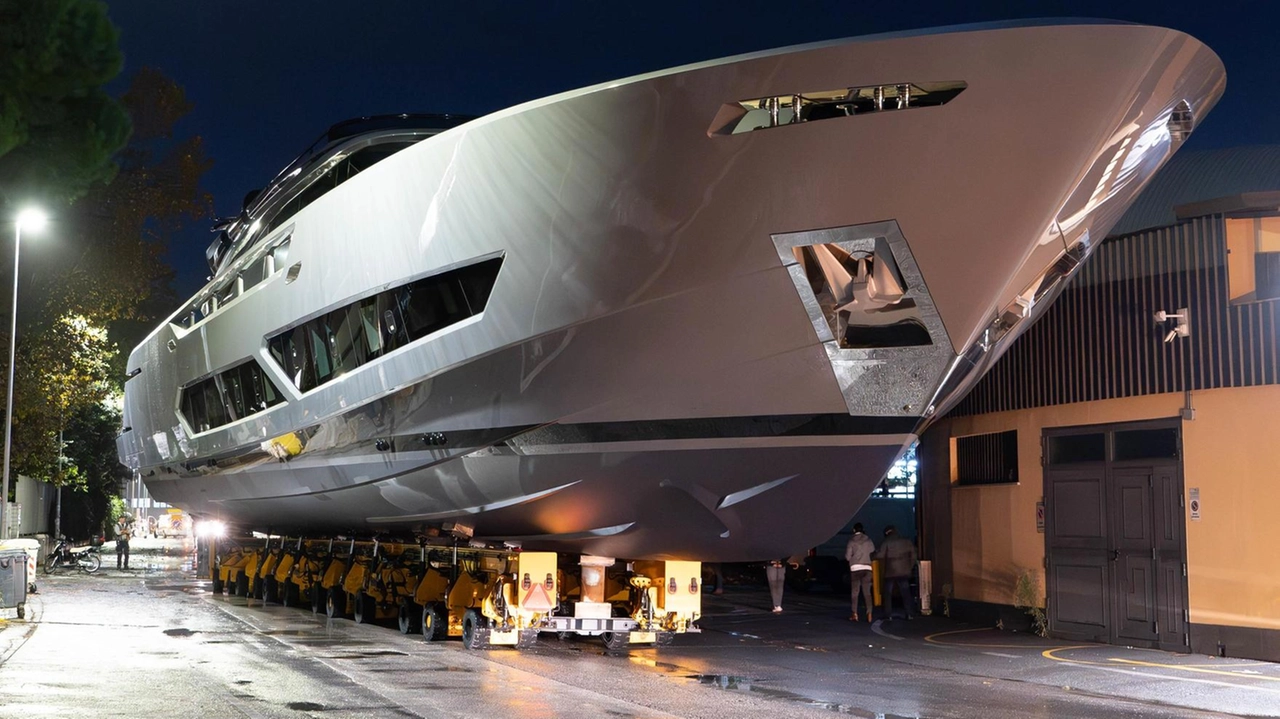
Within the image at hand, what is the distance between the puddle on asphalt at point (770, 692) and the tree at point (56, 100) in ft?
23.8

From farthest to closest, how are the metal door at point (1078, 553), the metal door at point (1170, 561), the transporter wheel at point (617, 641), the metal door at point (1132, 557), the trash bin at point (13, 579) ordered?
1. the trash bin at point (13, 579)
2. the metal door at point (1078, 553)
3. the metal door at point (1132, 557)
4. the transporter wheel at point (617, 641)
5. the metal door at point (1170, 561)

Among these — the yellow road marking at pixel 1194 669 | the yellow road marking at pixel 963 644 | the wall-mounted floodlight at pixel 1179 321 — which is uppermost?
the wall-mounted floodlight at pixel 1179 321

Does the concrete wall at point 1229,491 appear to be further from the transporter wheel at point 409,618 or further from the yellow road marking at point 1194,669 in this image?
the transporter wheel at point 409,618

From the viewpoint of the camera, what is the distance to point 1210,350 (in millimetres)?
12523

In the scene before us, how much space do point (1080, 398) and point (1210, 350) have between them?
177 cm

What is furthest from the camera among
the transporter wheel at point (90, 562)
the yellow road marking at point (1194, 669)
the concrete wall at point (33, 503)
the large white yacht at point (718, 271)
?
the concrete wall at point (33, 503)

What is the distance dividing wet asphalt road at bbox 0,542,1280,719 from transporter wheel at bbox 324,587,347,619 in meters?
0.66

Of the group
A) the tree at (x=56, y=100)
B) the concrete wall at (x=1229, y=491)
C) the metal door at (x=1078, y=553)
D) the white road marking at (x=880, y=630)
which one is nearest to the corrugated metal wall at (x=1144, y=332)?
the concrete wall at (x=1229, y=491)

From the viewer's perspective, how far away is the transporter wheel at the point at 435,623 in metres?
13.1

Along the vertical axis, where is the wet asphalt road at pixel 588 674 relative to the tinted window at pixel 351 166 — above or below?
below

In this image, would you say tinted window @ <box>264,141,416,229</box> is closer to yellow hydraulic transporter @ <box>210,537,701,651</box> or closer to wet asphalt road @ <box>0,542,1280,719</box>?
yellow hydraulic transporter @ <box>210,537,701,651</box>

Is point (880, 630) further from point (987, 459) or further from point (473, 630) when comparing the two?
point (473, 630)

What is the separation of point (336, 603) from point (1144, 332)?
10531 millimetres

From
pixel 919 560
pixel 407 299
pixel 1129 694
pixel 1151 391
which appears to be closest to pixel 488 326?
pixel 407 299
